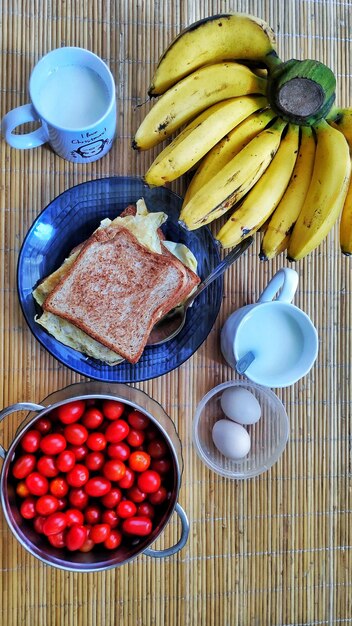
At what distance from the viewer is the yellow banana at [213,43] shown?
77 centimetres

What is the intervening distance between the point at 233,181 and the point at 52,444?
45 centimetres

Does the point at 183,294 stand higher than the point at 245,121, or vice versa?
the point at 245,121

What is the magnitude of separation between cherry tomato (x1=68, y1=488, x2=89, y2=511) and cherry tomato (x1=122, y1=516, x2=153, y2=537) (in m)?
0.07

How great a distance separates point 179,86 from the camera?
78cm

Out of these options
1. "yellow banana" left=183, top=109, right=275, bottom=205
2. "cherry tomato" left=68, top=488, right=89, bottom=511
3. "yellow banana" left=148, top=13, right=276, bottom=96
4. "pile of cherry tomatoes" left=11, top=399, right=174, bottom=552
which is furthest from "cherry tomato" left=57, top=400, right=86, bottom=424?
"yellow banana" left=148, top=13, right=276, bottom=96

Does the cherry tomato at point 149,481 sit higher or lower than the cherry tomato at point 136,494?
higher

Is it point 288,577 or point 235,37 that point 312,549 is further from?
point 235,37

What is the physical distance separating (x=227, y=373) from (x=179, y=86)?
45cm

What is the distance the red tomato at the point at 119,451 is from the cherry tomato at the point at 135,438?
0.03 ft

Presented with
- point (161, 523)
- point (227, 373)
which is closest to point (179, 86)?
point (227, 373)

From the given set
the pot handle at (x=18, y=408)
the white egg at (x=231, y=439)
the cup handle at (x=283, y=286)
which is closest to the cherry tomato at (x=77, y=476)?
the pot handle at (x=18, y=408)

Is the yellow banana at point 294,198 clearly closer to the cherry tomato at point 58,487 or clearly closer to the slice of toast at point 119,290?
the slice of toast at point 119,290

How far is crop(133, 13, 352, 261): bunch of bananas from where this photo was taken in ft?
2.51

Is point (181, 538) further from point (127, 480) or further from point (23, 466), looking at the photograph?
point (23, 466)
